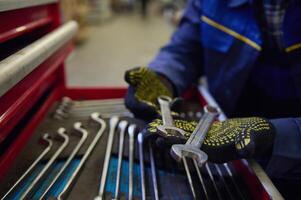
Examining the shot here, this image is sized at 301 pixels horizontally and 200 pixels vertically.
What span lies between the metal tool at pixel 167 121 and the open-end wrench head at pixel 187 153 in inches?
1.7

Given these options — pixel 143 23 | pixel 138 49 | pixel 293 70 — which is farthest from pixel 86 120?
pixel 143 23

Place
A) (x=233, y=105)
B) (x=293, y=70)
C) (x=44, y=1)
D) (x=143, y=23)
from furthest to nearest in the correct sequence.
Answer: (x=143, y=23) → (x=233, y=105) → (x=293, y=70) → (x=44, y=1)

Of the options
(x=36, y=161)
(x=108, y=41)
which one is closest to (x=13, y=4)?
(x=36, y=161)

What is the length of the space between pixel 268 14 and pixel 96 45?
269 centimetres

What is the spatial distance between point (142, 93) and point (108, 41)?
2.98 metres

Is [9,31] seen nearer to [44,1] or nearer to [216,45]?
[44,1]

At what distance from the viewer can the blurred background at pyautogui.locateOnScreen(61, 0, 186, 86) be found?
2.42m

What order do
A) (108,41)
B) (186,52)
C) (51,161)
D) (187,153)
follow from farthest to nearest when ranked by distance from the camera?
(108,41) → (186,52) → (51,161) → (187,153)

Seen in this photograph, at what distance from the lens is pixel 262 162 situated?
550 mm

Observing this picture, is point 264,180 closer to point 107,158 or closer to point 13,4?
point 107,158

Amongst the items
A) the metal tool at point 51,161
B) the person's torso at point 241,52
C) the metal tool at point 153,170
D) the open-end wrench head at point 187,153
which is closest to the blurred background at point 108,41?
the person's torso at point 241,52

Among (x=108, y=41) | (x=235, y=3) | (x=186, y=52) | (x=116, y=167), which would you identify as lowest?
(x=108, y=41)

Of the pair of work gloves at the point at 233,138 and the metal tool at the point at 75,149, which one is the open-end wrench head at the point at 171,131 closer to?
the pair of work gloves at the point at 233,138

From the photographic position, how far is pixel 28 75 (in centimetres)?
56
